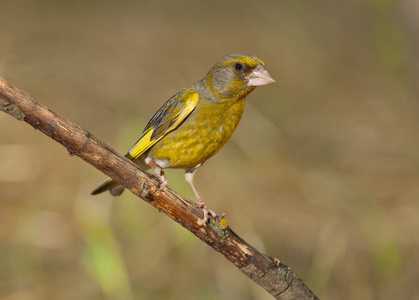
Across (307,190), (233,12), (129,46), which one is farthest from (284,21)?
(307,190)

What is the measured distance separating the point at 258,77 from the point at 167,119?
606mm

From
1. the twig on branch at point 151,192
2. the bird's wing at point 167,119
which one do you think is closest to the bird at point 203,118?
the bird's wing at point 167,119

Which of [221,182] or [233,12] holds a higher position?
[233,12]

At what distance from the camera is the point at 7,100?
247 centimetres

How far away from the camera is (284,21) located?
9.84m

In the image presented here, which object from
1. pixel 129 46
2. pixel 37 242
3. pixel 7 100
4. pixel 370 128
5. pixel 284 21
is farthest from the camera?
pixel 284 21

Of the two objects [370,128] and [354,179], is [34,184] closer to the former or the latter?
[354,179]

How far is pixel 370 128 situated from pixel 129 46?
12.2 ft

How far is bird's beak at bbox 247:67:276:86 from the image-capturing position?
3.19 metres

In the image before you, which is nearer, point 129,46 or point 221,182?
point 221,182

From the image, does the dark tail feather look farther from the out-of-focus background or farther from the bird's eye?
the out-of-focus background

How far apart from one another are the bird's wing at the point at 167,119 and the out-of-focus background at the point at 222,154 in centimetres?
132

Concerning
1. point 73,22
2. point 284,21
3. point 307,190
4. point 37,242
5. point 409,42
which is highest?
point 409,42

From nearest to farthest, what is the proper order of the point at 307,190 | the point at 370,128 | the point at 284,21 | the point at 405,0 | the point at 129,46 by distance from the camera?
the point at 405,0
the point at 307,190
the point at 370,128
the point at 129,46
the point at 284,21
